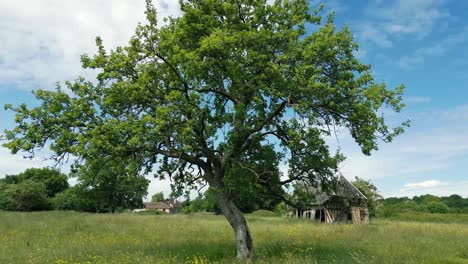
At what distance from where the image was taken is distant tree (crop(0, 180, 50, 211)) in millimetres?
76312

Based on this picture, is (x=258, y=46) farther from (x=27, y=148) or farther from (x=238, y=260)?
(x=27, y=148)

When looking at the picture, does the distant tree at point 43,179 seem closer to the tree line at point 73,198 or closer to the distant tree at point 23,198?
the tree line at point 73,198

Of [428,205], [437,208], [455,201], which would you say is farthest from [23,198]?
[455,201]

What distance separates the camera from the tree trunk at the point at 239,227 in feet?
50.9

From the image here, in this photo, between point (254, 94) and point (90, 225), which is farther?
point (90, 225)

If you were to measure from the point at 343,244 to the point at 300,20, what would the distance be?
39.9 ft

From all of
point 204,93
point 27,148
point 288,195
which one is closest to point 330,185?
point 288,195

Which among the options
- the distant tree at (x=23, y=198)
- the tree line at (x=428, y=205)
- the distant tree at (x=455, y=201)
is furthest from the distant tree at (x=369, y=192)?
the distant tree at (x=455, y=201)

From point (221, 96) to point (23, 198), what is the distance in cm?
7564

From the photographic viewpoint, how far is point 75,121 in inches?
579

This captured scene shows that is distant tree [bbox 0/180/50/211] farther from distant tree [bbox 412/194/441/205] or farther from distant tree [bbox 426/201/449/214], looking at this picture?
distant tree [bbox 412/194/441/205]

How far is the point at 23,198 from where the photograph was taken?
77.0 metres

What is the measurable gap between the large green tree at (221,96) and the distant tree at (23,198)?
73256 mm

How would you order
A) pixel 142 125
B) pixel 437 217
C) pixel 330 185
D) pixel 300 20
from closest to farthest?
pixel 142 125 < pixel 300 20 < pixel 330 185 < pixel 437 217
